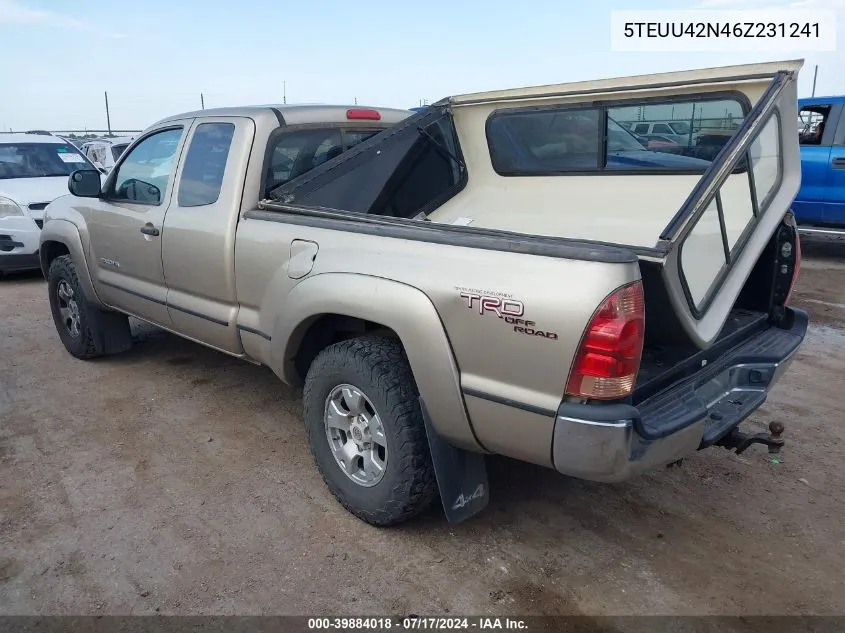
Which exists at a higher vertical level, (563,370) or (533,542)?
(563,370)

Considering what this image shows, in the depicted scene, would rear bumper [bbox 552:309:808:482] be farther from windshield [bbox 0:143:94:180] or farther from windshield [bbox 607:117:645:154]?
windshield [bbox 0:143:94:180]

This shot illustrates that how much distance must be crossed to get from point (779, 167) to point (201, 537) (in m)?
3.14

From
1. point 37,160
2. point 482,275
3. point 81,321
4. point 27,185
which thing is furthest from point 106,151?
point 482,275

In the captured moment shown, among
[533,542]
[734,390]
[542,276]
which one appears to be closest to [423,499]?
[533,542]

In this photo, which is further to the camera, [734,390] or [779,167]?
[779,167]

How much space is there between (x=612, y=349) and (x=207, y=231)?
92.7 inches

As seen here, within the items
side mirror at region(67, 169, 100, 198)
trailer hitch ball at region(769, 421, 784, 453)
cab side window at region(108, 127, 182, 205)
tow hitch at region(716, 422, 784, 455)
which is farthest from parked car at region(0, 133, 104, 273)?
trailer hitch ball at region(769, 421, 784, 453)

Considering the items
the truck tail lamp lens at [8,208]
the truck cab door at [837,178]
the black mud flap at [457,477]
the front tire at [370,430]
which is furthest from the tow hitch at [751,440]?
the truck tail lamp lens at [8,208]

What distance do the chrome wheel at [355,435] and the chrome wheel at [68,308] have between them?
301 cm

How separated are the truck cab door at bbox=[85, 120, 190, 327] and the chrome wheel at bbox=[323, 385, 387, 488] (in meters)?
1.64

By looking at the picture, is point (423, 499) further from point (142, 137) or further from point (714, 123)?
point (142, 137)

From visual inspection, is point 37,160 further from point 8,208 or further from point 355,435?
point 355,435

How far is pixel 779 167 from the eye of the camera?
3.24 metres

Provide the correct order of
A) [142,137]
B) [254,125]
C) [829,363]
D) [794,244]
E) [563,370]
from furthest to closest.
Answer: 1. [829,363]
2. [142,137]
3. [254,125]
4. [794,244]
5. [563,370]
